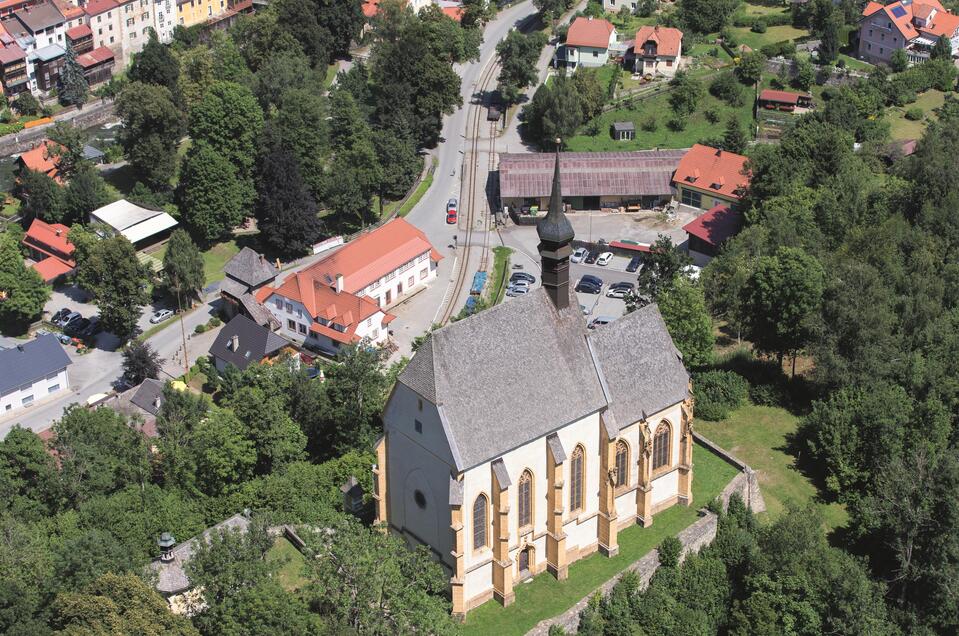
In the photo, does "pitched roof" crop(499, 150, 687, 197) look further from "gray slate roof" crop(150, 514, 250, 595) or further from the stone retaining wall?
"gray slate roof" crop(150, 514, 250, 595)

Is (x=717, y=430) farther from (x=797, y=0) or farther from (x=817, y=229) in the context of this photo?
(x=797, y=0)

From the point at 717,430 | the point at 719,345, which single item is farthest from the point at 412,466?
the point at 719,345

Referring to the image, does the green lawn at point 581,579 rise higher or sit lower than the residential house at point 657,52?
lower

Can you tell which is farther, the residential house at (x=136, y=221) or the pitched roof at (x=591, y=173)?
the pitched roof at (x=591, y=173)

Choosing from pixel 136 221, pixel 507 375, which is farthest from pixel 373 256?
pixel 507 375

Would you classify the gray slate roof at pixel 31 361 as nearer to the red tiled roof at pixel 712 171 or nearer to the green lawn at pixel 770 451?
the green lawn at pixel 770 451

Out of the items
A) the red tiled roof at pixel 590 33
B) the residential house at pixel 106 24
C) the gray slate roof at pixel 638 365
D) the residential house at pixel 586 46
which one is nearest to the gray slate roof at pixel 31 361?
the gray slate roof at pixel 638 365
